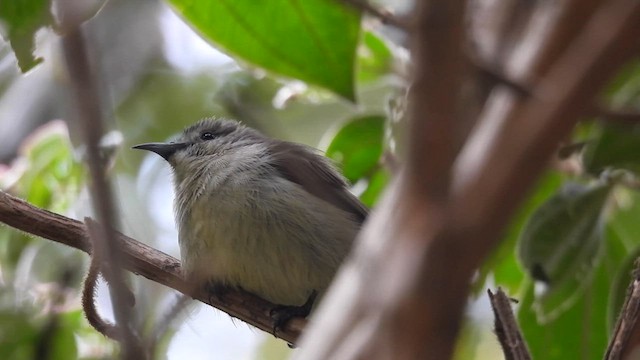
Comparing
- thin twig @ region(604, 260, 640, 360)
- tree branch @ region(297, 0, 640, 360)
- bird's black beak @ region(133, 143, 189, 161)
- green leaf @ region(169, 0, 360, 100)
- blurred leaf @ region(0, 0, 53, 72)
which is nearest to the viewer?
tree branch @ region(297, 0, 640, 360)

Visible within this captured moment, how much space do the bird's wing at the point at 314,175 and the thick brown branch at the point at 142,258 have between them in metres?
0.59

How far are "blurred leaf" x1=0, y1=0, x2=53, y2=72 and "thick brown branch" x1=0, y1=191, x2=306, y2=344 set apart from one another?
512mm

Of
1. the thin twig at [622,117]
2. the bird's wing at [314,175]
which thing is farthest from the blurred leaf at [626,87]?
the bird's wing at [314,175]

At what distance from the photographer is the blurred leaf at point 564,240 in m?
2.88

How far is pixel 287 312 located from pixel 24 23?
1527 mm

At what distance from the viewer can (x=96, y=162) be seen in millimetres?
1093

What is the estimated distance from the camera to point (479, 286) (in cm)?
303

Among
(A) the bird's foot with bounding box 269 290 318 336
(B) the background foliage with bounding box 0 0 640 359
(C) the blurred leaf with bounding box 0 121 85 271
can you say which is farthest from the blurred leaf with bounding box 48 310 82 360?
(A) the bird's foot with bounding box 269 290 318 336

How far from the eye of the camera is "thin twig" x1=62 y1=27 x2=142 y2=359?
109 centimetres

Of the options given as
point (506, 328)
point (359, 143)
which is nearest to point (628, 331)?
point (506, 328)

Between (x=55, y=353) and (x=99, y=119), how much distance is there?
2265mm

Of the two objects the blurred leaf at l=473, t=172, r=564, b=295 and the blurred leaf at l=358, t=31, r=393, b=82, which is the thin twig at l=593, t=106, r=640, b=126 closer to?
the blurred leaf at l=473, t=172, r=564, b=295

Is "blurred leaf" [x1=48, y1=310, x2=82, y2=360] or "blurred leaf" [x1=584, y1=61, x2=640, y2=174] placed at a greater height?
"blurred leaf" [x1=584, y1=61, x2=640, y2=174]

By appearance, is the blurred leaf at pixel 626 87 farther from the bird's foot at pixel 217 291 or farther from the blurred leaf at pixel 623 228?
the bird's foot at pixel 217 291
